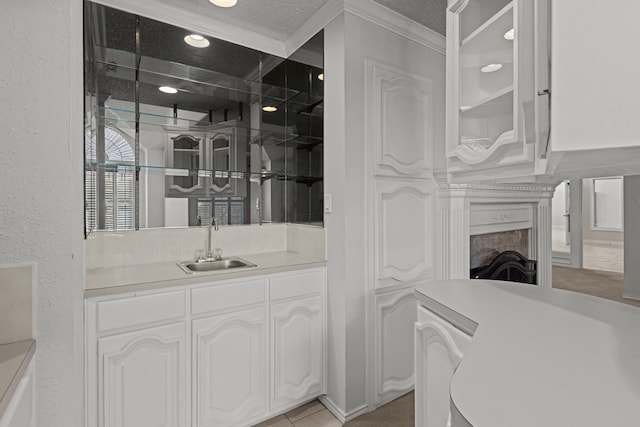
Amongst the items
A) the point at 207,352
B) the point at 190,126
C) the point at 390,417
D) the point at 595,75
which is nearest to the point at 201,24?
the point at 190,126

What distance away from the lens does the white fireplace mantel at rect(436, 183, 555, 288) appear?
2.44m

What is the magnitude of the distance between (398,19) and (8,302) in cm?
242

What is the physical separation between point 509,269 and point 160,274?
2.80 m

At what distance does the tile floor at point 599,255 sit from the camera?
619 cm

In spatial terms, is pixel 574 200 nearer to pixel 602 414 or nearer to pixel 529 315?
pixel 529 315

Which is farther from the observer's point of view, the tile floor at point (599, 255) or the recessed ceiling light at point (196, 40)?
the tile floor at point (599, 255)

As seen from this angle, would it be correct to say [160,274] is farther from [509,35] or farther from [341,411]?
[509,35]

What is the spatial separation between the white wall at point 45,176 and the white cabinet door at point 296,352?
106 cm

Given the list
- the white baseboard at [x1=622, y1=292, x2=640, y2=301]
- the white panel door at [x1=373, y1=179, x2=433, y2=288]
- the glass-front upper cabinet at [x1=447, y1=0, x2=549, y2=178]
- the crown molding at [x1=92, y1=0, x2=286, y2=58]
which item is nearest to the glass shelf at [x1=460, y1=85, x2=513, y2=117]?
the glass-front upper cabinet at [x1=447, y1=0, x2=549, y2=178]

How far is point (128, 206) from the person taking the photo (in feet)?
6.73

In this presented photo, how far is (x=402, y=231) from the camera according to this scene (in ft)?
7.38

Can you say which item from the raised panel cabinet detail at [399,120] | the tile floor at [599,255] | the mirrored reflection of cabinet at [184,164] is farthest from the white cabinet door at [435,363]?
the tile floor at [599,255]

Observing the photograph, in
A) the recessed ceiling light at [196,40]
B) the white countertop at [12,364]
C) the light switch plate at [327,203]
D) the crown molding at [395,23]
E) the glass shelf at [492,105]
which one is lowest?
the white countertop at [12,364]

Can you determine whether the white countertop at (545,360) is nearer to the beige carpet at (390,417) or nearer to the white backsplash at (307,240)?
the white backsplash at (307,240)
